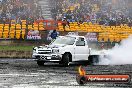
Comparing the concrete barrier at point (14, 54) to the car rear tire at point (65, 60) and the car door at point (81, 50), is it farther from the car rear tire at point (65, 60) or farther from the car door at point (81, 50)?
the car rear tire at point (65, 60)

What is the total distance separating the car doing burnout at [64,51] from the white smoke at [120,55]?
4.53 feet

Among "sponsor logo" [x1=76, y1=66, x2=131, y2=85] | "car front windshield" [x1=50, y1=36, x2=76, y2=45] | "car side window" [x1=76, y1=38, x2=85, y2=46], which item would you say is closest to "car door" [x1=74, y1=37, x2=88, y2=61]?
"car side window" [x1=76, y1=38, x2=85, y2=46]

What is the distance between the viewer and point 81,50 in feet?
78.4

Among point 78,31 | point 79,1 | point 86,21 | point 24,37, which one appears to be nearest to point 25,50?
point 24,37

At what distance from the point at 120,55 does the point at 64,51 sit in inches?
211

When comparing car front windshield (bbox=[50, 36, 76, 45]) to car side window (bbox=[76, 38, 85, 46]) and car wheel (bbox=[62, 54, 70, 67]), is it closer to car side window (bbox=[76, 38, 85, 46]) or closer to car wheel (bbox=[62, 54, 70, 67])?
car side window (bbox=[76, 38, 85, 46])

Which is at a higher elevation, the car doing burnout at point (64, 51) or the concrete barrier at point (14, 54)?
the car doing burnout at point (64, 51)

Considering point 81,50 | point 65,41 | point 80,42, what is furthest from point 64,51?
point 80,42

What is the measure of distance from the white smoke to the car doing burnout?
4.53ft

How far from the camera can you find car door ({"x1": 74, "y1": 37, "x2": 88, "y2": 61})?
23.6 meters

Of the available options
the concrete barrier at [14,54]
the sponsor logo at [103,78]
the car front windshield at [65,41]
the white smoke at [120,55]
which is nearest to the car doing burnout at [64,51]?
the car front windshield at [65,41]

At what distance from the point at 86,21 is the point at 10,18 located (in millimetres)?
7404

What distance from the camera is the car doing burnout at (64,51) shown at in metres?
22.5

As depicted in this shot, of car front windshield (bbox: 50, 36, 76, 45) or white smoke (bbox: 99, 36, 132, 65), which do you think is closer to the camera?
car front windshield (bbox: 50, 36, 76, 45)
